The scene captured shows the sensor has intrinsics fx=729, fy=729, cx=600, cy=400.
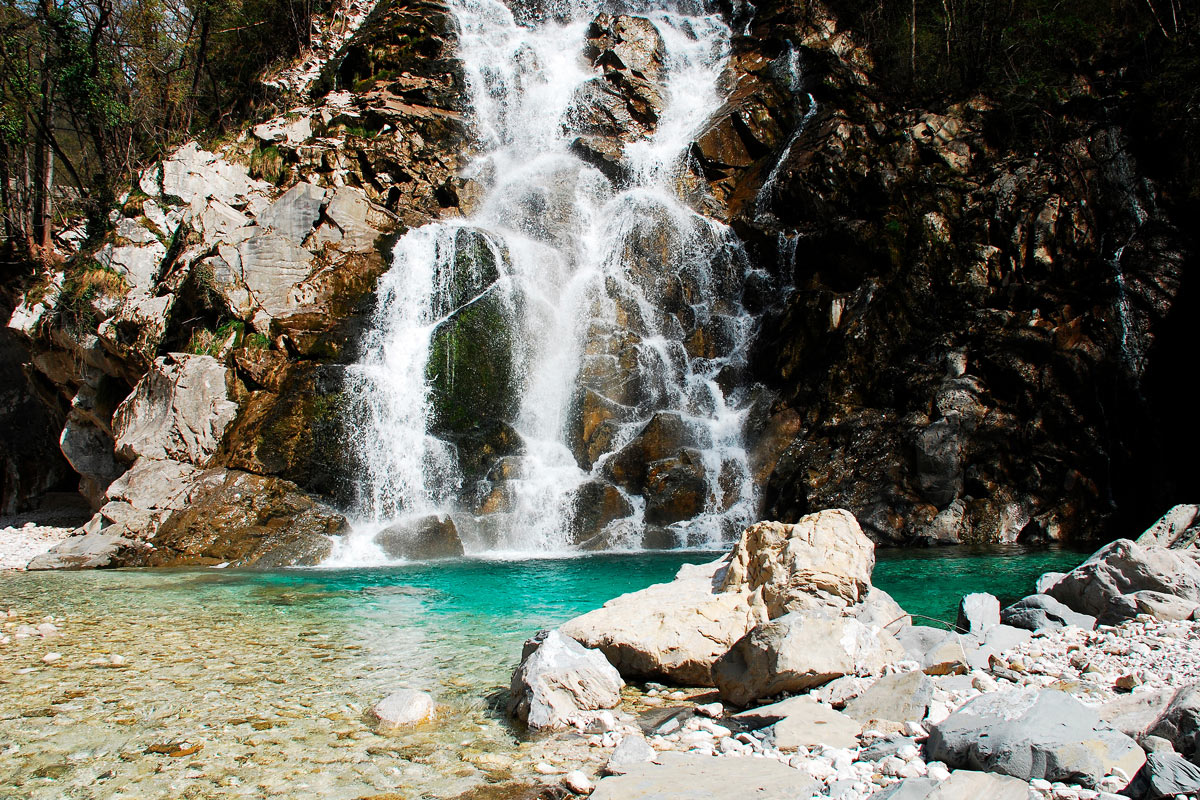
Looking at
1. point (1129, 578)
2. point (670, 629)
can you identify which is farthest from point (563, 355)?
point (1129, 578)

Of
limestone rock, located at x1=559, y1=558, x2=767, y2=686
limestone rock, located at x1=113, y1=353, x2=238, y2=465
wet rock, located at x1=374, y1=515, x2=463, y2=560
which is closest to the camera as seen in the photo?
limestone rock, located at x1=559, y1=558, x2=767, y2=686

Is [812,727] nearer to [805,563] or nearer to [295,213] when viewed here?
[805,563]

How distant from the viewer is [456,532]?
1284 centimetres

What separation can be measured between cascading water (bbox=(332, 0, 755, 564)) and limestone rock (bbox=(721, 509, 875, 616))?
7.32m

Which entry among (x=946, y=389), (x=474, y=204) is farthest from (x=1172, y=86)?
(x=474, y=204)

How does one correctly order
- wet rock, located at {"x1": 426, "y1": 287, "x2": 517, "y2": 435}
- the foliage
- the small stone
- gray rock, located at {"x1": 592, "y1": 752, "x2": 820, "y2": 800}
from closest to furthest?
gray rock, located at {"x1": 592, "y1": 752, "x2": 820, "y2": 800} < the small stone < the foliage < wet rock, located at {"x1": 426, "y1": 287, "x2": 517, "y2": 435}

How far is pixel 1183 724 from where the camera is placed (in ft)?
10.0

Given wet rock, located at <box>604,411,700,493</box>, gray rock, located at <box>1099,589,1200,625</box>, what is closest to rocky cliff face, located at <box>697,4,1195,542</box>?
wet rock, located at <box>604,411,700,493</box>

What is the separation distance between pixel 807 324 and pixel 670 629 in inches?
454

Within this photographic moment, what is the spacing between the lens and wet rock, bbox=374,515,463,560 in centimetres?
1223

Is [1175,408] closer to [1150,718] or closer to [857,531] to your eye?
[857,531]

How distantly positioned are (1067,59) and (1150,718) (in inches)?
723

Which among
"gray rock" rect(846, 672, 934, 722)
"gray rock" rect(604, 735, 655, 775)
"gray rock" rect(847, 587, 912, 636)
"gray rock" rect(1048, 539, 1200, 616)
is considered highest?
"gray rock" rect(1048, 539, 1200, 616)

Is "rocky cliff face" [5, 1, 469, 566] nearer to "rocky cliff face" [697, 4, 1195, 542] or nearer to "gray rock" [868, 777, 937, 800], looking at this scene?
"rocky cliff face" [697, 4, 1195, 542]
